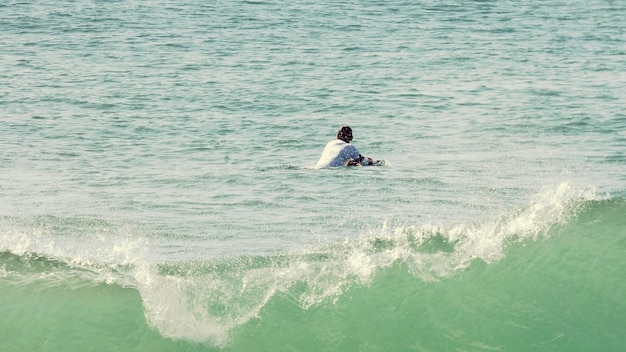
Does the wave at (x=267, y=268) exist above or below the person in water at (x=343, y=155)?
above

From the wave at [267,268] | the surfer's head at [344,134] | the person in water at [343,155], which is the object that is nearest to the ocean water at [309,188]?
the wave at [267,268]

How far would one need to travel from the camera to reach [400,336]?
702cm

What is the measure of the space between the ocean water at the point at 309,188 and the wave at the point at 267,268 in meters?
0.03

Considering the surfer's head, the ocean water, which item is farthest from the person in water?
the ocean water

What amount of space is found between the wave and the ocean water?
0.03 m

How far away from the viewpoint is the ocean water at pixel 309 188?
7.28 metres

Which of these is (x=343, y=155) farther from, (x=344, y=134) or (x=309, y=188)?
(x=309, y=188)

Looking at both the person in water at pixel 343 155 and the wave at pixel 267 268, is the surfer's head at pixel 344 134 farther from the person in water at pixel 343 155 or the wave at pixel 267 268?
the wave at pixel 267 268

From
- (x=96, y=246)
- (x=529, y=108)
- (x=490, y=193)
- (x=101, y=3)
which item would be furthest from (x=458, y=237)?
(x=101, y=3)

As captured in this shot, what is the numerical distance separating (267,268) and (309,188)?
3.80 metres

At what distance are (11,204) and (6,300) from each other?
12.2 ft

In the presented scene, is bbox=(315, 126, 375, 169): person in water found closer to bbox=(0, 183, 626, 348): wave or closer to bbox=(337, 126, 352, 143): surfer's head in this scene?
bbox=(337, 126, 352, 143): surfer's head

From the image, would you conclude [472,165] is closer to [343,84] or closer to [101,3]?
[343,84]

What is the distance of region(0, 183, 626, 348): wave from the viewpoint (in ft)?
24.0
